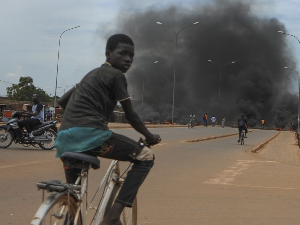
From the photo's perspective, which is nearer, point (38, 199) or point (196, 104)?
point (38, 199)

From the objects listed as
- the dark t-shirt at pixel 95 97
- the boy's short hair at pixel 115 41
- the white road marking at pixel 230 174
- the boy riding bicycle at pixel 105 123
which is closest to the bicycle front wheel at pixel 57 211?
the boy riding bicycle at pixel 105 123

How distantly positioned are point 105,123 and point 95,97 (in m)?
0.19

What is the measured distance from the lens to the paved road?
628 centimetres

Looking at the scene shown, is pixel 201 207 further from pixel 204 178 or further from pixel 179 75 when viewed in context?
pixel 179 75

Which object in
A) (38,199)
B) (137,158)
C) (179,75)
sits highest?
(179,75)

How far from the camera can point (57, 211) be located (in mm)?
3234

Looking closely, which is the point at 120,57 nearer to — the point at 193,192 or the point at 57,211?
the point at 57,211

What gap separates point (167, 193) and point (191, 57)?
85561 mm

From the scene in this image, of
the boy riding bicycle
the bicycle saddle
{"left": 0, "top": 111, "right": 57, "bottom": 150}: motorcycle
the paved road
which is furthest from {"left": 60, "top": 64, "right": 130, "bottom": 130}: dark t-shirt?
{"left": 0, "top": 111, "right": 57, "bottom": 150}: motorcycle

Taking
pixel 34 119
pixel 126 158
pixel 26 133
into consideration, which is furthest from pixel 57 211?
pixel 26 133

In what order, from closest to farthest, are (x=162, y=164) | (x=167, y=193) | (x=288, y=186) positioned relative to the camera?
(x=167, y=193), (x=288, y=186), (x=162, y=164)

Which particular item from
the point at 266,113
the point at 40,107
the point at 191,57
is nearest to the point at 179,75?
the point at 191,57

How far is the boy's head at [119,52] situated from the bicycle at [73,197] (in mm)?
717

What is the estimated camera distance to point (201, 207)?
693cm
